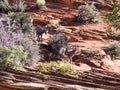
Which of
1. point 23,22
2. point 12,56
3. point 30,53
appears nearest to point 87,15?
point 23,22

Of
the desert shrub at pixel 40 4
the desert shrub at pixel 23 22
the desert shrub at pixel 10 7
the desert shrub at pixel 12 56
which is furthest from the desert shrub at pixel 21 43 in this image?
the desert shrub at pixel 40 4

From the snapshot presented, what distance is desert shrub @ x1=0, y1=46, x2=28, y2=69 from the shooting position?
9961 millimetres

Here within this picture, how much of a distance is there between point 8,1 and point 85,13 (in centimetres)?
446

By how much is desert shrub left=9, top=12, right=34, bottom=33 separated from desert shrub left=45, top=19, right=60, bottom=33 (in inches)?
45.0

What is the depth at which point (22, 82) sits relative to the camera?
30.5 ft

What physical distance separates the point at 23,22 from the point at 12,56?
5.05 m

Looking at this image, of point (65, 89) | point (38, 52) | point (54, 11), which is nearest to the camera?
point (65, 89)

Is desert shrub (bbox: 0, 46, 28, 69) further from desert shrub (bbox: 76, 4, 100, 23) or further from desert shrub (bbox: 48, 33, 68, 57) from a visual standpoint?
desert shrub (bbox: 76, 4, 100, 23)

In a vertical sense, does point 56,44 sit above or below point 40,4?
Result: below

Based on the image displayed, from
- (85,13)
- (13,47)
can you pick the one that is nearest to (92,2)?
(85,13)

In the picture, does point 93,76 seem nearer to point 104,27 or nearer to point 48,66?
point 48,66

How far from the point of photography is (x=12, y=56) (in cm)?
1023

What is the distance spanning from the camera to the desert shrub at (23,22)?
47.4ft

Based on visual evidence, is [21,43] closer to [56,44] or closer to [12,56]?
[12,56]
